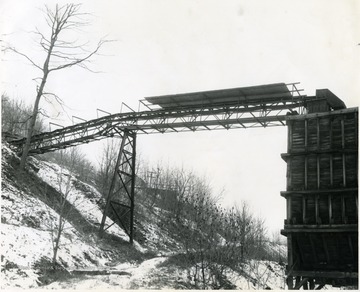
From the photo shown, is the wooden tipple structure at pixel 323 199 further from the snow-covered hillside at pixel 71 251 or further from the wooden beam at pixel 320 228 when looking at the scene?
the snow-covered hillside at pixel 71 251

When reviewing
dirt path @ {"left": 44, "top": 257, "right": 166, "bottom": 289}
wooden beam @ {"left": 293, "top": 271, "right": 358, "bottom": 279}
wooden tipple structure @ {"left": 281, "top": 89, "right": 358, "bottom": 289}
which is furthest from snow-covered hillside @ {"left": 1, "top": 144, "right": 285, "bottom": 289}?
wooden tipple structure @ {"left": 281, "top": 89, "right": 358, "bottom": 289}

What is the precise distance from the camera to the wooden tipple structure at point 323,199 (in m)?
11.2

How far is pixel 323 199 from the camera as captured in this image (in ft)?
38.0

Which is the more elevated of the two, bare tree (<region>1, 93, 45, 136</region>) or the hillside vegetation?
bare tree (<region>1, 93, 45, 136</region>)

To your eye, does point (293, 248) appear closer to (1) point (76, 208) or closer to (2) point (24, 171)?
(1) point (76, 208)

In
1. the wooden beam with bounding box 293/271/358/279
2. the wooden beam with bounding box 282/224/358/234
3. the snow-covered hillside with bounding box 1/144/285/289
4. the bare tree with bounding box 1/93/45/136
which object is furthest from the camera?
the bare tree with bounding box 1/93/45/136

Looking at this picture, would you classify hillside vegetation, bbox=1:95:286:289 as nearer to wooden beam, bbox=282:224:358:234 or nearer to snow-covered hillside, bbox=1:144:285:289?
snow-covered hillside, bbox=1:144:285:289

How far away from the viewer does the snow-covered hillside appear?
11.6 metres

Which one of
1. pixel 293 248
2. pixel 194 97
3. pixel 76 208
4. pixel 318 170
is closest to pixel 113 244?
pixel 76 208

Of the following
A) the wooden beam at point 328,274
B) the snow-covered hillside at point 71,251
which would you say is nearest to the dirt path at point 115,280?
the snow-covered hillside at point 71,251

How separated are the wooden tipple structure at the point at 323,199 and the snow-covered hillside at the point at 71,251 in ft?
4.53

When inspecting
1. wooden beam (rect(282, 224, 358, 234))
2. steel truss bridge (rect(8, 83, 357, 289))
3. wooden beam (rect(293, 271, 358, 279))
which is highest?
steel truss bridge (rect(8, 83, 357, 289))

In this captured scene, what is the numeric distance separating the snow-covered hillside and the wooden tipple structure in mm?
1381

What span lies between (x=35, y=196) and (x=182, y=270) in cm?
797
